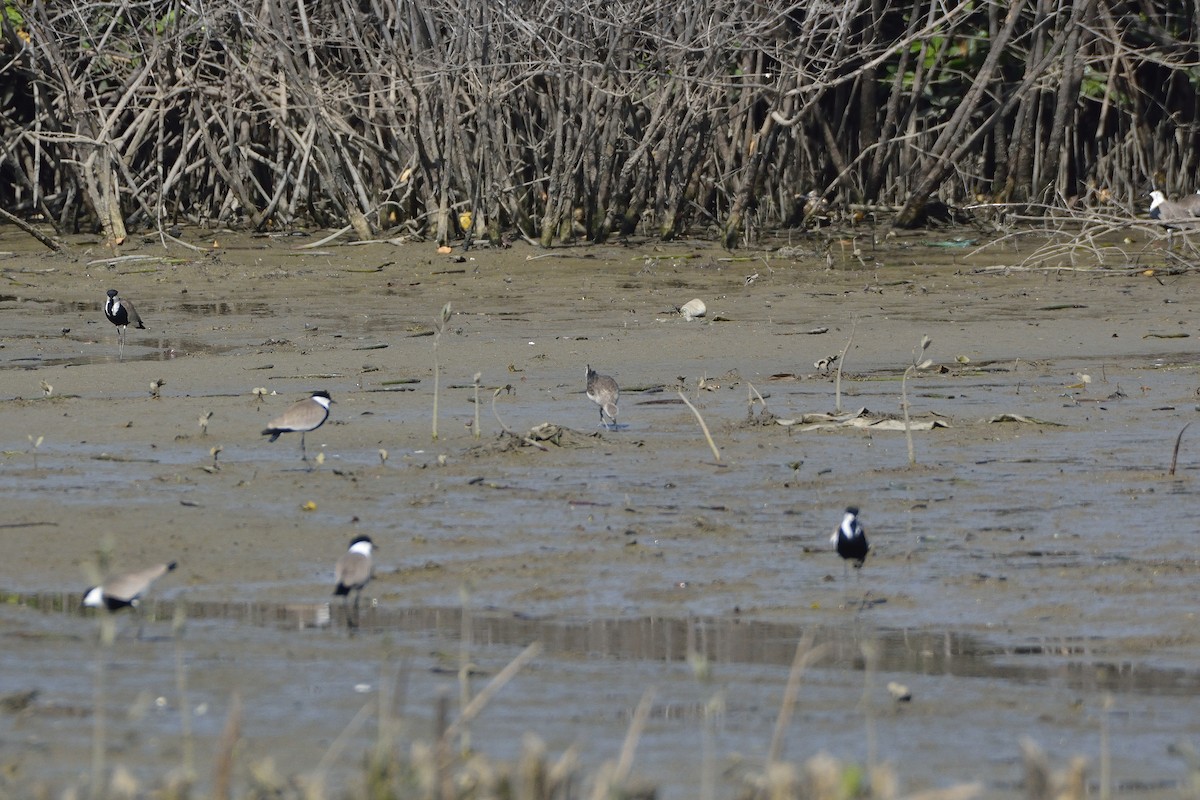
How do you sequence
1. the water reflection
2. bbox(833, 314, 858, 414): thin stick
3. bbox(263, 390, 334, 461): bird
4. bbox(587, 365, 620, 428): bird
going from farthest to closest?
bbox(587, 365, 620, 428): bird, bbox(833, 314, 858, 414): thin stick, bbox(263, 390, 334, 461): bird, the water reflection

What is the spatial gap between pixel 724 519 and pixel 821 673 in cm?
192

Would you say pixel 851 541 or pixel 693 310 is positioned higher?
pixel 851 541

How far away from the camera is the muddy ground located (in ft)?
14.5

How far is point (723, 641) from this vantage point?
5.26 metres

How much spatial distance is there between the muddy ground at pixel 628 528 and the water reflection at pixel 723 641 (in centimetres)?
2

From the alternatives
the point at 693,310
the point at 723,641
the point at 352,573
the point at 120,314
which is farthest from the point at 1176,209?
the point at 352,573

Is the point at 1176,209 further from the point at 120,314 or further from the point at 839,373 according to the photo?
the point at 120,314

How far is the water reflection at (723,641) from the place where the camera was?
193 inches

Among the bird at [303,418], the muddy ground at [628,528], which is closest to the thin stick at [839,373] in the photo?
the muddy ground at [628,528]

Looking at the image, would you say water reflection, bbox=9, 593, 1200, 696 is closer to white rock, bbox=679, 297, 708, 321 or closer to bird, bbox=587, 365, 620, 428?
bird, bbox=587, 365, 620, 428

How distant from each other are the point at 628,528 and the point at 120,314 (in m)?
5.65

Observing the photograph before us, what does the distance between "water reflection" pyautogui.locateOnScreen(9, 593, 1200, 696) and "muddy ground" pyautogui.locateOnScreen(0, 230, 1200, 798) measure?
0.02 m

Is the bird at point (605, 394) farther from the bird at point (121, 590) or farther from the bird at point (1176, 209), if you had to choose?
the bird at point (1176, 209)

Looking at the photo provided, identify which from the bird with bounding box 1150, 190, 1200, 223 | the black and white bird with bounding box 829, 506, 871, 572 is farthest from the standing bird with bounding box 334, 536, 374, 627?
the bird with bounding box 1150, 190, 1200, 223
